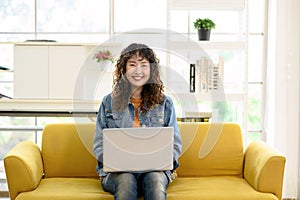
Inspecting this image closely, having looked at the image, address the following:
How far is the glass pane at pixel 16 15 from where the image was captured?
4977mm

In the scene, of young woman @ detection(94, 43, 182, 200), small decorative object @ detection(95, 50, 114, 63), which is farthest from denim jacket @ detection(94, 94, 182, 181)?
small decorative object @ detection(95, 50, 114, 63)

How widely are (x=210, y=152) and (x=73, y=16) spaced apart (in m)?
2.16

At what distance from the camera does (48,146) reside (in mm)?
3521

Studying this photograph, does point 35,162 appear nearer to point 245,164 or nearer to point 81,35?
point 245,164

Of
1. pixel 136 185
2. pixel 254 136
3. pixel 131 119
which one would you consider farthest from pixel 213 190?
pixel 254 136

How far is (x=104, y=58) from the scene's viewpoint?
4.51 m

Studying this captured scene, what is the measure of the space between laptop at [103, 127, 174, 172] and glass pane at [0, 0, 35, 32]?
2.36 meters

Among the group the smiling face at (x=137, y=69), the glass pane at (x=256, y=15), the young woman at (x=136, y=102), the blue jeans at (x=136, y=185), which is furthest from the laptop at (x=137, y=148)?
the glass pane at (x=256, y=15)

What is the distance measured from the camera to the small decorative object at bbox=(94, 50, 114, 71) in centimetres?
451

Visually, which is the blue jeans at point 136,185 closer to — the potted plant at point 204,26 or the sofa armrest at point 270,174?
the sofa armrest at point 270,174

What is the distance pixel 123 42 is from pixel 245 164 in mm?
1876

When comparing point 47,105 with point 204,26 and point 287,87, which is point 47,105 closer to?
point 204,26

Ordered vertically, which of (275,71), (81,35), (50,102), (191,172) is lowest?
(191,172)

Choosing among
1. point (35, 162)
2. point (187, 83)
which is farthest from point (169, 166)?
point (187, 83)
